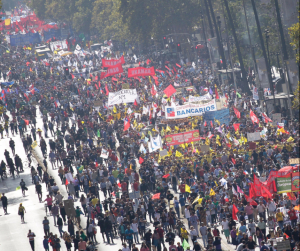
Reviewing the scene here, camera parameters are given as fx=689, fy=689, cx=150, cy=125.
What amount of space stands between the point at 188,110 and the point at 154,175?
24.0ft

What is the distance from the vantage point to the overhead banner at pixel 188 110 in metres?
40.8

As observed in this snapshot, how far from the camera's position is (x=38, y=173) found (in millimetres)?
41531

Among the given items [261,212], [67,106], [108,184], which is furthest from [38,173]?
[261,212]

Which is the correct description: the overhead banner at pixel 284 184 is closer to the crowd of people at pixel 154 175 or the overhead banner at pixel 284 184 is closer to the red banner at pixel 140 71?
the crowd of people at pixel 154 175

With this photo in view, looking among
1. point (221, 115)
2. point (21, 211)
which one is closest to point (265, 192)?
point (21, 211)

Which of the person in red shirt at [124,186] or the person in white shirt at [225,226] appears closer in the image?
the person in white shirt at [225,226]

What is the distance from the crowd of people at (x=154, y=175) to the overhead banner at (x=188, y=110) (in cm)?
87

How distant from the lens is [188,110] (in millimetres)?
40781

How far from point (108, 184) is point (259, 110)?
48.2ft

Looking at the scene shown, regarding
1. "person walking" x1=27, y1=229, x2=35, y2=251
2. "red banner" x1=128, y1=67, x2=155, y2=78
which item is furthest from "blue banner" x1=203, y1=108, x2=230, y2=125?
"person walking" x1=27, y1=229, x2=35, y2=251

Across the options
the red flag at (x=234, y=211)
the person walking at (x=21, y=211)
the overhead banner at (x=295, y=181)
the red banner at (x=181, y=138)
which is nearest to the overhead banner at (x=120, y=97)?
the red banner at (x=181, y=138)

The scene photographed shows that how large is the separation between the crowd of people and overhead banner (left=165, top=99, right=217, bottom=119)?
87cm

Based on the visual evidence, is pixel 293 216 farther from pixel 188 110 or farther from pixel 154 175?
pixel 188 110

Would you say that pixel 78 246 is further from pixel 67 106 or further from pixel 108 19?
pixel 108 19
